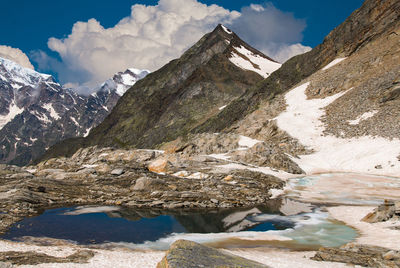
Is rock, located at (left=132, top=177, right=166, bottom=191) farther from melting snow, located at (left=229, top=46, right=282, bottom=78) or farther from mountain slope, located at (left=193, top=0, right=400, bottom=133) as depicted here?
melting snow, located at (left=229, top=46, right=282, bottom=78)

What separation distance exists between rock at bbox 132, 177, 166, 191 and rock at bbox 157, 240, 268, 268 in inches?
902

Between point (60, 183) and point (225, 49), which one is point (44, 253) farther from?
point (225, 49)

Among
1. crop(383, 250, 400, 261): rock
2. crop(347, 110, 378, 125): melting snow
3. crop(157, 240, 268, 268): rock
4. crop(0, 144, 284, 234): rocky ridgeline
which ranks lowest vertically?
crop(383, 250, 400, 261): rock

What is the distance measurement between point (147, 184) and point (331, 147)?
131ft

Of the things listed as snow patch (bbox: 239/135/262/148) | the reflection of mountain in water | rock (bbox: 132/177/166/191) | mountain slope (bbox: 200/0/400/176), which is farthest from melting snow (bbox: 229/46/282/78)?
the reflection of mountain in water

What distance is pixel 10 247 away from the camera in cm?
1432

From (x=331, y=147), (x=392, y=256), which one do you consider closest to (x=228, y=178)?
(x=392, y=256)

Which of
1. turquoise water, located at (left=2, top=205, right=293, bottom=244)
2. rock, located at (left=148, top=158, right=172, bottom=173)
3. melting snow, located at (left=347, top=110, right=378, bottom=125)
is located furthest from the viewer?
melting snow, located at (left=347, top=110, right=378, bottom=125)

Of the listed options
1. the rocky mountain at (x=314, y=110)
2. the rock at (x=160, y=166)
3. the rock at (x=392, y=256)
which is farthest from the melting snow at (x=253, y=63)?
the rock at (x=392, y=256)

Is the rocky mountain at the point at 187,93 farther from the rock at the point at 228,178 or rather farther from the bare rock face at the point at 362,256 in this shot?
the bare rock face at the point at 362,256

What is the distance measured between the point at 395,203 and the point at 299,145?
135 feet

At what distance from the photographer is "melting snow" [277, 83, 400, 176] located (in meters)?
47.0

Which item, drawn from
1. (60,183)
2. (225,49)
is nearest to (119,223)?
(60,183)

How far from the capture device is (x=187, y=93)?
6058 inches
